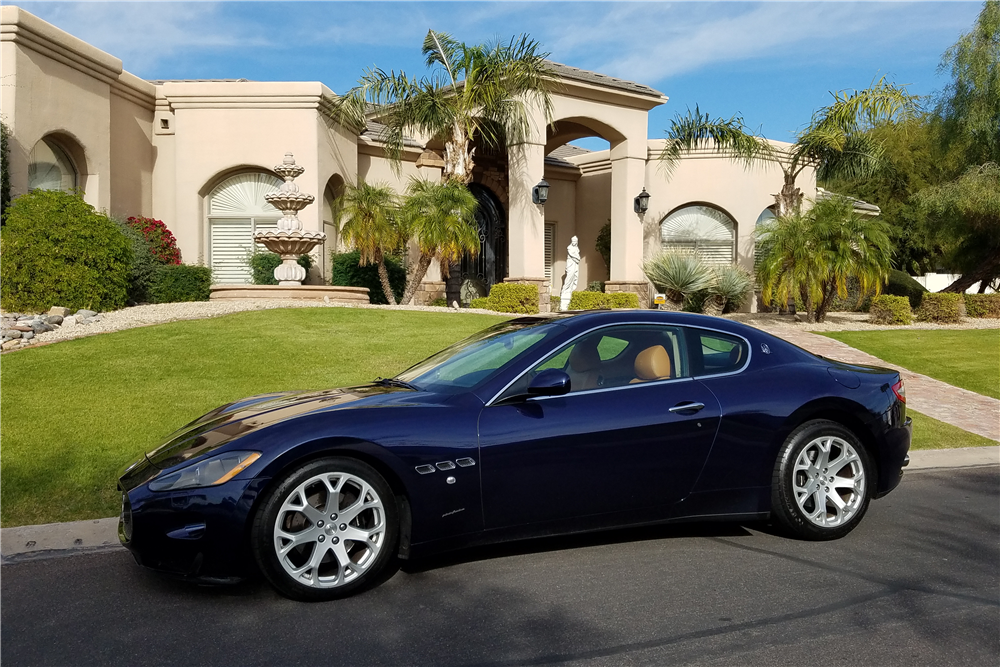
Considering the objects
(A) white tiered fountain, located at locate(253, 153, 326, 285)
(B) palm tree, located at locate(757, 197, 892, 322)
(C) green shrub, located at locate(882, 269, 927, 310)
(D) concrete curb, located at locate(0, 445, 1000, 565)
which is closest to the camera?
(D) concrete curb, located at locate(0, 445, 1000, 565)

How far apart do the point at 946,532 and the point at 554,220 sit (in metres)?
21.3

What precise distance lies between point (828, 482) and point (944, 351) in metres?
12.0

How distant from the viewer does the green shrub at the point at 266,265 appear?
18278 millimetres

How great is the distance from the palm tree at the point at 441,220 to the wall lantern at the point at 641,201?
573 cm

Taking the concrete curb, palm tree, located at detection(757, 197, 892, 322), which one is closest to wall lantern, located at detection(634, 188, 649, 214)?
palm tree, located at detection(757, 197, 892, 322)

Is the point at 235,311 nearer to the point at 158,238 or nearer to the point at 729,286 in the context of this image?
the point at 158,238

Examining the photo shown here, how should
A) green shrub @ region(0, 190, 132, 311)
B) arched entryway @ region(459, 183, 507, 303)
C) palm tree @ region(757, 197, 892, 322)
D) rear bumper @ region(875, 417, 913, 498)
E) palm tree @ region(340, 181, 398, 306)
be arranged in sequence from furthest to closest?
arched entryway @ region(459, 183, 507, 303), palm tree @ region(340, 181, 398, 306), palm tree @ region(757, 197, 892, 322), green shrub @ region(0, 190, 132, 311), rear bumper @ region(875, 417, 913, 498)

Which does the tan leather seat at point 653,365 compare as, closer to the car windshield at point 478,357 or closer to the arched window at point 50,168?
the car windshield at point 478,357

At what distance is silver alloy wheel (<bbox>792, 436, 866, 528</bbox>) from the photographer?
16.2 ft

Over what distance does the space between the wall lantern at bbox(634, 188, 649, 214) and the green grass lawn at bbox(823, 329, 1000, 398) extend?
21.0 ft

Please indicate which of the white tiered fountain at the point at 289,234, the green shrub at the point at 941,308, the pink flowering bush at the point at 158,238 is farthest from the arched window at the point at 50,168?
the green shrub at the point at 941,308

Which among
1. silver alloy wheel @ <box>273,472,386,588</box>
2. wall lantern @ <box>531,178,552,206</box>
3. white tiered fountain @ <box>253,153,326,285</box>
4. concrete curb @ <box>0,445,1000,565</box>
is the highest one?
wall lantern @ <box>531,178,552,206</box>

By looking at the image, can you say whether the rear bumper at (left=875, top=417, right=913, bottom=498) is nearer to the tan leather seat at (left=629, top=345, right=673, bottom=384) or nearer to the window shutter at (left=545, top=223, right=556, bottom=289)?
the tan leather seat at (left=629, top=345, right=673, bottom=384)

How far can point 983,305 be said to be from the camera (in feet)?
71.7
